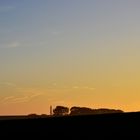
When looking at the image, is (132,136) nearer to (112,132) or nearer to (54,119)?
(112,132)

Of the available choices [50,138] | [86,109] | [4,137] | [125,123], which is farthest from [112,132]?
[86,109]

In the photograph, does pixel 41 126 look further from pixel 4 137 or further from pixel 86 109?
pixel 86 109

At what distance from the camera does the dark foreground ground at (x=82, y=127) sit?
21.3 meters

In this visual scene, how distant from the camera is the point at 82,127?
22.3 meters

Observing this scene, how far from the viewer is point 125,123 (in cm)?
2200

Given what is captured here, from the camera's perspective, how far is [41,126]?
76.8 feet

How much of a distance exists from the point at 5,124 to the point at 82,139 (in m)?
4.63

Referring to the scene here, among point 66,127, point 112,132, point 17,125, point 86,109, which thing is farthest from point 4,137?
point 86,109

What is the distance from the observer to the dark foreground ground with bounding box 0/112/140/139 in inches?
840

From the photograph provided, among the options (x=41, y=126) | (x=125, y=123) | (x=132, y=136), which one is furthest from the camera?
(x=41, y=126)

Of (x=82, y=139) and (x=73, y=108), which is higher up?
(x=73, y=108)

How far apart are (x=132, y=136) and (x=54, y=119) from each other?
4680 mm

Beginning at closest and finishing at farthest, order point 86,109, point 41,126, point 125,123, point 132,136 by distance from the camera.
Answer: point 132,136, point 125,123, point 41,126, point 86,109

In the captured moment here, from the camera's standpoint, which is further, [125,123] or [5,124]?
[5,124]
